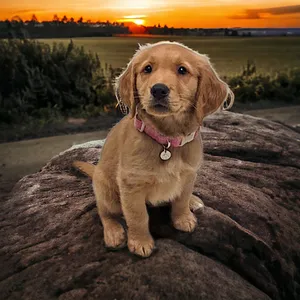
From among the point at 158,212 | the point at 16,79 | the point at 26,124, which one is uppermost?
the point at 158,212

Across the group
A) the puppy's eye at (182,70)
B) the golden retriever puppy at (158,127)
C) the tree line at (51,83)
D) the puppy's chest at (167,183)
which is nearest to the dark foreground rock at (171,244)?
the golden retriever puppy at (158,127)

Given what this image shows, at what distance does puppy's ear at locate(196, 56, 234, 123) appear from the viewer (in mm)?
2574

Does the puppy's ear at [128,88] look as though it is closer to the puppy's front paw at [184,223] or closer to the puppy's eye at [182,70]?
the puppy's eye at [182,70]

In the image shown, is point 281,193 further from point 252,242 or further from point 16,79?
point 16,79

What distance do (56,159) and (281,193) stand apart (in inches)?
97.5

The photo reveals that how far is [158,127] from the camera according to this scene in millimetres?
2635

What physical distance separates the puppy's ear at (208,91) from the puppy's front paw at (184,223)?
0.85 m

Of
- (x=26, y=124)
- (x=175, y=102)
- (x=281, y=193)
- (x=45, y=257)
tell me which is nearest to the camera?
(x=175, y=102)

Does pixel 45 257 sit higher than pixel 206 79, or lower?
lower

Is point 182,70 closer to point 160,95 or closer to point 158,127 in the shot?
point 160,95

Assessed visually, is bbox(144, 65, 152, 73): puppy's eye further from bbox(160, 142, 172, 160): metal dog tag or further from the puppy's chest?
the puppy's chest

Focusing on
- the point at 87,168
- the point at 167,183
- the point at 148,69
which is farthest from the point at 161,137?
the point at 87,168

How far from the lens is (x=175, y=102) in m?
2.41

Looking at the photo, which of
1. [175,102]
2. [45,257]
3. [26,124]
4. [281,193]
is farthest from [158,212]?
[26,124]
